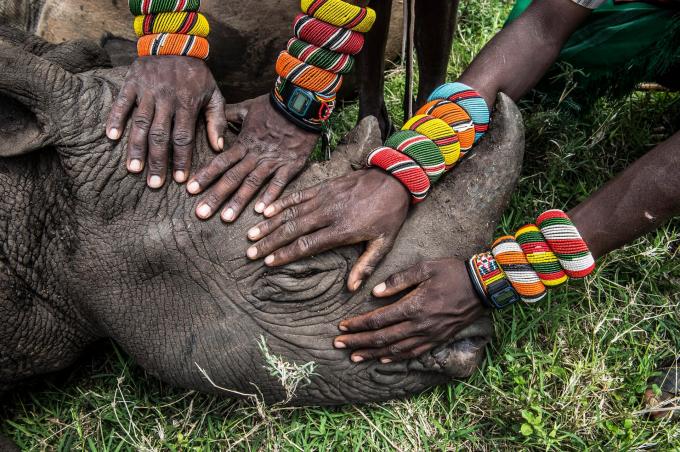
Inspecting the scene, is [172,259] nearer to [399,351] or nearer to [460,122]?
[399,351]

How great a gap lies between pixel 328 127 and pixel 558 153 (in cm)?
109

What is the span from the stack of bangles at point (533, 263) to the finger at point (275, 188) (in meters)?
0.64

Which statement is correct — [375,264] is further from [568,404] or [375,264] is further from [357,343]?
[568,404]

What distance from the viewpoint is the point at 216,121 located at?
2.13 metres

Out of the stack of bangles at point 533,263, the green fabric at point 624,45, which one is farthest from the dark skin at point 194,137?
Result: the green fabric at point 624,45

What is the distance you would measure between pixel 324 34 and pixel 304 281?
80cm

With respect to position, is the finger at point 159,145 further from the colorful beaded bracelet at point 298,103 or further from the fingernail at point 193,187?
the colorful beaded bracelet at point 298,103

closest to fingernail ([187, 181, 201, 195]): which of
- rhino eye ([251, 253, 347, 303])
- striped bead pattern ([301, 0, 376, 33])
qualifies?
rhino eye ([251, 253, 347, 303])

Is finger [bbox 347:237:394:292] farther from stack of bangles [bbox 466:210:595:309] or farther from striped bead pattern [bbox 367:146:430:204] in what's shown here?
stack of bangles [bbox 466:210:595:309]

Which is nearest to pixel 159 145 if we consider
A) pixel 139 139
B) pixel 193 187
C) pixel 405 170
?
pixel 139 139

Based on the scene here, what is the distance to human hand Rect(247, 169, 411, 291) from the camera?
1.99 meters

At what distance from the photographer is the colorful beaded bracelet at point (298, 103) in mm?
2166

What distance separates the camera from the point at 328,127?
10.6 ft

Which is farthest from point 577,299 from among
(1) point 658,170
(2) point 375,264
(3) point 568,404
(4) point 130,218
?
(4) point 130,218
